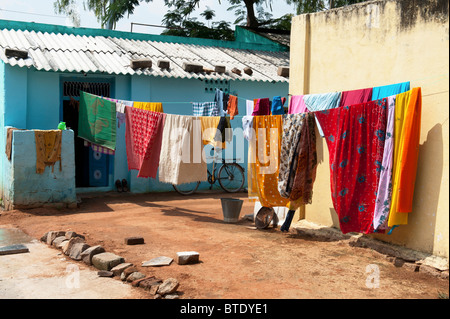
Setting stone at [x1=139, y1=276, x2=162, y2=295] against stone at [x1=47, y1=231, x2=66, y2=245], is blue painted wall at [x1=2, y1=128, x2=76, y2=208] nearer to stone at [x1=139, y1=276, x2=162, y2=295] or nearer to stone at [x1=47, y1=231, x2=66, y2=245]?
stone at [x1=47, y1=231, x2=66, y2=245]

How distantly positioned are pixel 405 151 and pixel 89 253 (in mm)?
3923

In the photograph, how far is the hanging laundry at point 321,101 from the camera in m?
7.11

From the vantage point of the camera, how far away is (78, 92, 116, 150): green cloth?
33.1ft

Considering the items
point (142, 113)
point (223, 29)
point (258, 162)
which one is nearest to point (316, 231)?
point (258, 162)

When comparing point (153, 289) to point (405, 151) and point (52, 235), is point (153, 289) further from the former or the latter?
point (405, 151)

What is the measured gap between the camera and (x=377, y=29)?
681 cm

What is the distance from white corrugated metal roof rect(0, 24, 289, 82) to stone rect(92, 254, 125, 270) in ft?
17.2

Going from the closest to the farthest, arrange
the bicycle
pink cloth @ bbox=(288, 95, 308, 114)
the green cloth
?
pink cloth @ bbox=(288, 95, 308, 114), the green cloth, the bicycle

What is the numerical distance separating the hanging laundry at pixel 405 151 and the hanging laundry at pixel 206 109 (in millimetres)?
4934

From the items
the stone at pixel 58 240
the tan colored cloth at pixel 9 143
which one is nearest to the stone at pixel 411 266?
the stone at pixel 58 240

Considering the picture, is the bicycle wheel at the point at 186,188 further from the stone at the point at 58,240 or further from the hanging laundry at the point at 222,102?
the stone at the point at 58,240

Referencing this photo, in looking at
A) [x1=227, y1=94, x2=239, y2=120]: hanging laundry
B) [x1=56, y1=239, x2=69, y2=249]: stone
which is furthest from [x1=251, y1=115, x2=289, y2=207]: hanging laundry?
[x1=56, y1=239, x2=69, y2=249]: stone

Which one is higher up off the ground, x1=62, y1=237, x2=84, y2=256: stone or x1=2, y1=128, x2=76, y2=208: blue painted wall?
x1=2, y1=128, x2=76, y2=208: blue painted wall
